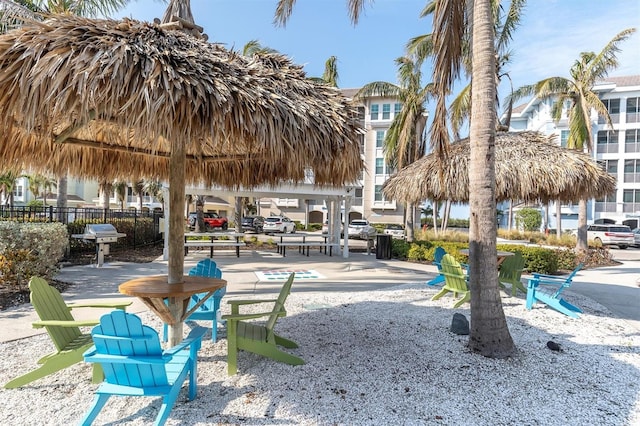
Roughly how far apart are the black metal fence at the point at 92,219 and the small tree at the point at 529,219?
3139cm

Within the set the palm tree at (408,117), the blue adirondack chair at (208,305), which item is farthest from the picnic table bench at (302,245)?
the blue adirondack chair at (208,305)

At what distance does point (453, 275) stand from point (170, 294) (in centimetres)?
533

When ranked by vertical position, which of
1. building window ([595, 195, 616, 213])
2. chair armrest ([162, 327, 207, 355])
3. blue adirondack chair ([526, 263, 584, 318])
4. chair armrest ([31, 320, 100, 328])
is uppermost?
building window ([595, 195, 616, 213])

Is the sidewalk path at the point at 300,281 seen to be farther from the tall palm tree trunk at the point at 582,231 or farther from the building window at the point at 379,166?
the building window at the point at 379,166

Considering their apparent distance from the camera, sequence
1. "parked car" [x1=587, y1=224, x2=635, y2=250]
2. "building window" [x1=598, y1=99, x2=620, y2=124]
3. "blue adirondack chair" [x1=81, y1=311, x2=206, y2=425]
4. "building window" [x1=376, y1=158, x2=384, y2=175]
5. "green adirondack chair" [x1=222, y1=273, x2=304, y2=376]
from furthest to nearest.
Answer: "building window" [x1=376, y1=158, x2=384, y2=175], "building window" [x1=598, y1=99, x2=620, y2=124], "parked car" [x1=587, y1=224, x2=635, y2=250], "green adirondack chair" [x1=222, y1=273, x2=304, y2=376], "blue adirondack chair" [x1=81, y1=311, x2=206, y2=425]

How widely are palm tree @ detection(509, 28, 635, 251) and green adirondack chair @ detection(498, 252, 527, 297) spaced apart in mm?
8996

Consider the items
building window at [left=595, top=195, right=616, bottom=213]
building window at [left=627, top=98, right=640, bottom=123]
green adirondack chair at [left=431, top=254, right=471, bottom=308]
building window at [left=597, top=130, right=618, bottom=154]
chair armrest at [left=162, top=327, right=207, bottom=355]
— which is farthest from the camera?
building window at [left=595, top=195, right=616, bottom=213]

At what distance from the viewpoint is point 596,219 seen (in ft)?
122

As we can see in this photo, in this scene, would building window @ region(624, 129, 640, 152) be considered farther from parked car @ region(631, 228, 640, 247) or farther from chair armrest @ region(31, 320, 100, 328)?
chair armrest @ region(31, 320, 100, 328)

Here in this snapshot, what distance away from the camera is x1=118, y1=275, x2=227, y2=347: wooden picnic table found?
3.62 m

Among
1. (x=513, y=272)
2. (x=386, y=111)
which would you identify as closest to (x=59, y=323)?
(x=513, y=272)

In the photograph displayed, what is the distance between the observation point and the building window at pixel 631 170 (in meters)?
35.1

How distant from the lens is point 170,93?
290 cm

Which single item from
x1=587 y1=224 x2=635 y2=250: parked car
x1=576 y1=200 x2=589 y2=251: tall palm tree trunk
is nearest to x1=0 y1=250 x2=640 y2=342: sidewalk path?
x1=576 y1=200 x2=589 y2=251: tall palm tree trunk
